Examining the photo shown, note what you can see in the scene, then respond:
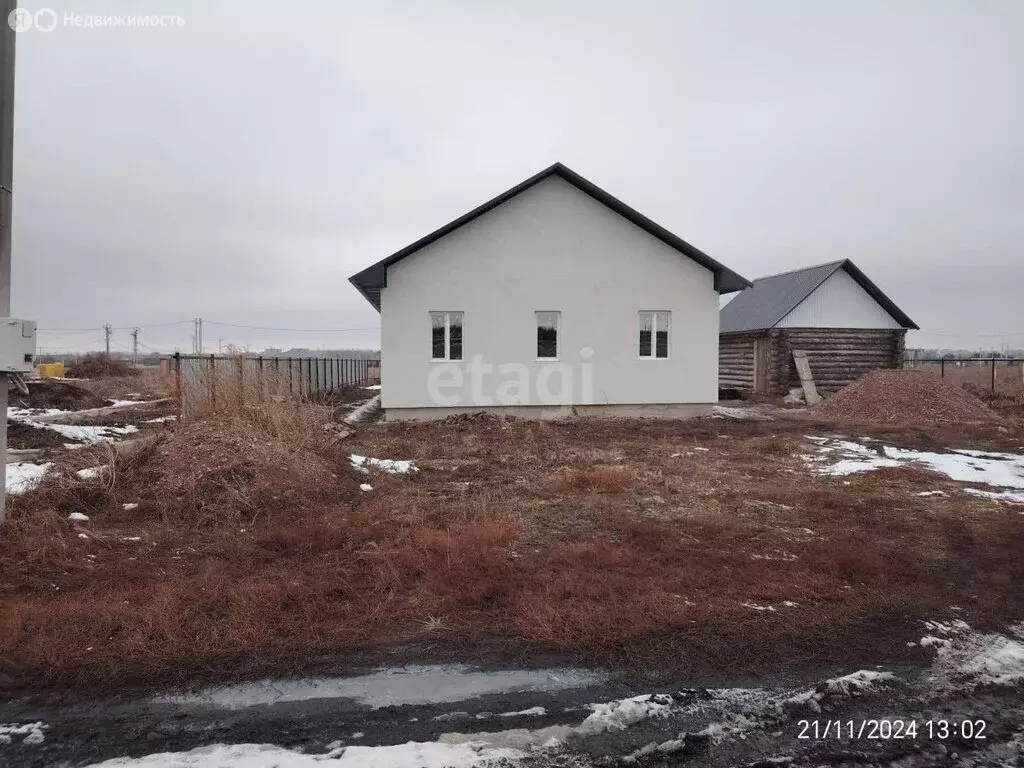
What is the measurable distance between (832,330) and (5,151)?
Result: 25.6 meters

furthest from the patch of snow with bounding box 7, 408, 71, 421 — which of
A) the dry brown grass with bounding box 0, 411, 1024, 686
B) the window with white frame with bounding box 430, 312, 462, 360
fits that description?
the dry brown grass with bounding box 0, 411, 1024, 686

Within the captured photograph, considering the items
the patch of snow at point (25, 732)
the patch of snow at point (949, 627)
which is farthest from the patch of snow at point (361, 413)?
the patch of snow at point (949, 627)

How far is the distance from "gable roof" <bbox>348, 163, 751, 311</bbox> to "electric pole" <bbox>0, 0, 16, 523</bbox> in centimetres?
1006

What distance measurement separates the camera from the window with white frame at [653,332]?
17.1 m

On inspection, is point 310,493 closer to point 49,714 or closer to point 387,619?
→ point 387,619

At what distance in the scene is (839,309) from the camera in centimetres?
2397

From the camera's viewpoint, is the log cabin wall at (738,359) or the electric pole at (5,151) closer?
the electric pole at (5,151)

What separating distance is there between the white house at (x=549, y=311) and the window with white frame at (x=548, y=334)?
28 mm

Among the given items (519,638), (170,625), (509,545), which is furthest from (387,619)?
(509,545)

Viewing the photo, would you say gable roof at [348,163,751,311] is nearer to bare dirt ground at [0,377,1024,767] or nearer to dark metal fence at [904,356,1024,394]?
bare dirt ground at [0,377,1024,767]

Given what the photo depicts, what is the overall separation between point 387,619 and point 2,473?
415cm

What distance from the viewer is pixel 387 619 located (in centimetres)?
408

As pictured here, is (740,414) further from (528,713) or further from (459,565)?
(528,713)
